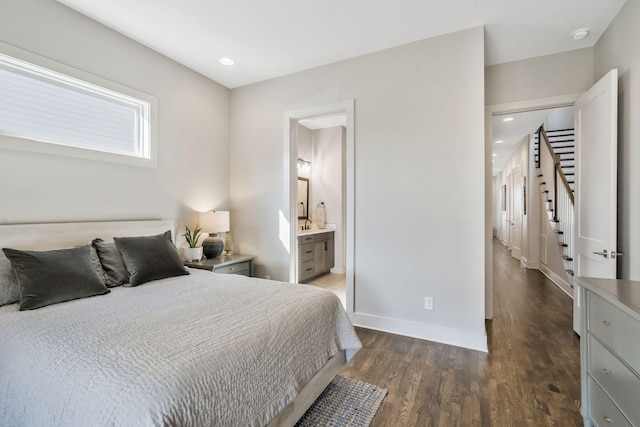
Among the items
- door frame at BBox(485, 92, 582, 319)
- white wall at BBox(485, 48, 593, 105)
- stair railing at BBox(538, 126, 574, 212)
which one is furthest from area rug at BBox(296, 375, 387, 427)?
stair railing at BBox(538, 126, 574, 212)

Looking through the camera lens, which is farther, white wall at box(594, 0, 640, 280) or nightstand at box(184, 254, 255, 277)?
nightstand at box(184, 254, 255, 277)

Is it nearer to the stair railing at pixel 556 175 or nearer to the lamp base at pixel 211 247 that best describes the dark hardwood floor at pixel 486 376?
the lamp base at pixel 211 247

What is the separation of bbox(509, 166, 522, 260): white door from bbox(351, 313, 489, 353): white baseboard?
216 inches

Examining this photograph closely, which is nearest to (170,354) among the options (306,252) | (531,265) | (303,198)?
(306,252)

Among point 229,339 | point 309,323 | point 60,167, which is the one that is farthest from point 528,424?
point 60,167

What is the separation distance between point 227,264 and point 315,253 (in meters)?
2.01

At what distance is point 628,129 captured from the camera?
7.47ft

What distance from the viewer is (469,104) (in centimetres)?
266

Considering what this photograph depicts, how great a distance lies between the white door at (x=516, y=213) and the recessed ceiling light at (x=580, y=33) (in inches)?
203

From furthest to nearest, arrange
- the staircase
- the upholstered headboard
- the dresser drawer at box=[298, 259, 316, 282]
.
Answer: the dresser drawer at box=[298, 259, 316, 282]
the staircase
the upholstered headboard

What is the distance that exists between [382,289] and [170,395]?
93.5 inches

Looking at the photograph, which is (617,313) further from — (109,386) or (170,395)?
(109,386)

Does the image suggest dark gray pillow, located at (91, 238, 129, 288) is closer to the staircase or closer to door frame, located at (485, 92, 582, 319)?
door frame, located at (485, 92, 582, 319)

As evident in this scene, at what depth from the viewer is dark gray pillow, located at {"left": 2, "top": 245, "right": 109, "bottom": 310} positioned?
1773 millimetres
